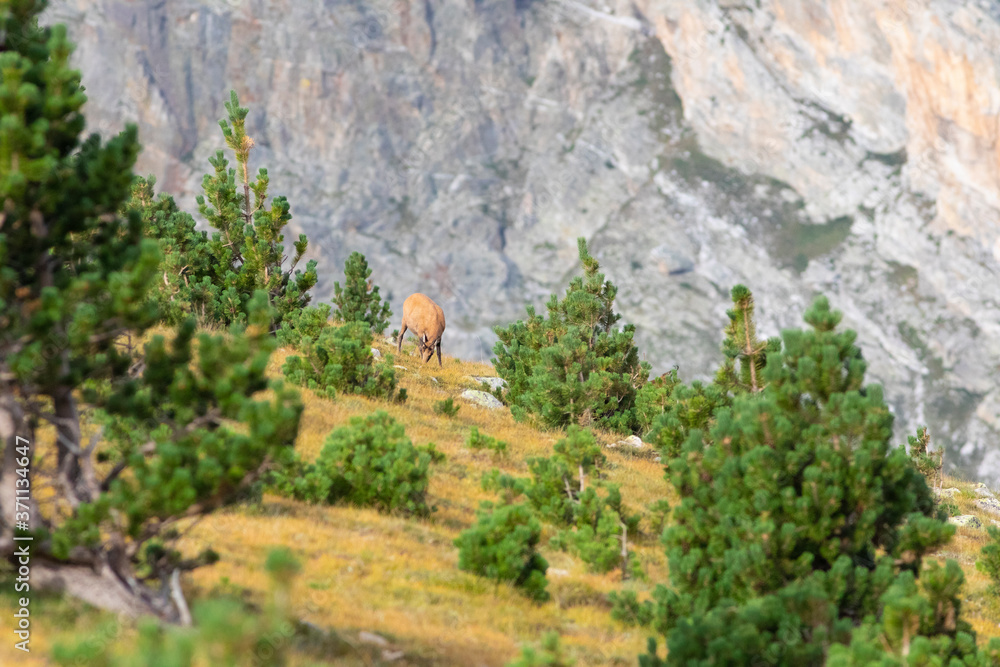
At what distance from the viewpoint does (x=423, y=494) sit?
34.6 feet

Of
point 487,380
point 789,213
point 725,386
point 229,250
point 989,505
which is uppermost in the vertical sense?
point 789,213

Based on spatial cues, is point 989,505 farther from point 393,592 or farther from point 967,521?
point 393,592

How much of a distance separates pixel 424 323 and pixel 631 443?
7016mm

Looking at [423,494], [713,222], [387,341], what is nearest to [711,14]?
[713,222]

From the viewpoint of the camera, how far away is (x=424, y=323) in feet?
71.8

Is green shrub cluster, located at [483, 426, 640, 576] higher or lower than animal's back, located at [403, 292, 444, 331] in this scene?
lower

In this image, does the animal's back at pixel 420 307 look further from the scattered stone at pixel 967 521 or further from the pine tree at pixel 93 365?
the pine tree at pixel 93 365

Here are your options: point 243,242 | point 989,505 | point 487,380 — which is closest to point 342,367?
point 243,242

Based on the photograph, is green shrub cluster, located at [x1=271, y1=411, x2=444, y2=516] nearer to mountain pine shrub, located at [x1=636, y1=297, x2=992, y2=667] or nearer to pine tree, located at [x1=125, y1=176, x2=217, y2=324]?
mountain pine shrub, located at [x1=636, y1=297, x2=992, y2=667]

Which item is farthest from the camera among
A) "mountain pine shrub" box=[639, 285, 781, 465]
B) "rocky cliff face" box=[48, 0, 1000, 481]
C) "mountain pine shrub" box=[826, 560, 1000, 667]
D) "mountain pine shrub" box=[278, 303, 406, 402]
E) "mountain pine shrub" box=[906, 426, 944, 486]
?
"rocky cliff face" box=[48, 0, 1000, 481]

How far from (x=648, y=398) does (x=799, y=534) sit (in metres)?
9.21

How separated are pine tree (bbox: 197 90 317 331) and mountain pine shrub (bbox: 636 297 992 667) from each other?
11.9 metres

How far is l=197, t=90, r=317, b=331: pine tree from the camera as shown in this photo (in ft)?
57.7

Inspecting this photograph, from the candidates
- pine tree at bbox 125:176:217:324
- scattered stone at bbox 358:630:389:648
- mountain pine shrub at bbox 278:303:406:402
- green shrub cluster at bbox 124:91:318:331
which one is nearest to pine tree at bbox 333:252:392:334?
green shrub cluster at bbox 124:91:318:331
